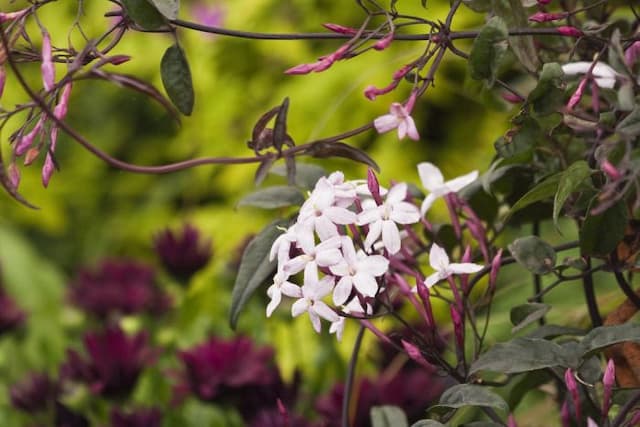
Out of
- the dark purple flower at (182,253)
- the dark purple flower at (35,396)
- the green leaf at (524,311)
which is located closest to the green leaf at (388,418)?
the green leaf at (524,311)

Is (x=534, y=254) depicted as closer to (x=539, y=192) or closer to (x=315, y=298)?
(x=539, y=192)

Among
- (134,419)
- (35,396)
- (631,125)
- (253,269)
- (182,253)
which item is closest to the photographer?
(631,125)

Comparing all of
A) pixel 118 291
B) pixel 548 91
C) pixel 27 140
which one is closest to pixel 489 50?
pixel 548 91

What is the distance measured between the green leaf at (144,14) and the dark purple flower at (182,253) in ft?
2.11

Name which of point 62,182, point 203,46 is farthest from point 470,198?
point 62,182

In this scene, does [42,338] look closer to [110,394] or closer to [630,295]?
[110,394]

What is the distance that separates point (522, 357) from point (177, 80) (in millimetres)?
247

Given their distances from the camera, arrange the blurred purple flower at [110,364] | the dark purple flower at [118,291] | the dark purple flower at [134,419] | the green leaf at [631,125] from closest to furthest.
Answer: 1. the green leaf at [631,125]
2. the dark purple flower at [134,419]
3. the blurred purple flower at [110,364]
4. the dark purple flower at [118,291]

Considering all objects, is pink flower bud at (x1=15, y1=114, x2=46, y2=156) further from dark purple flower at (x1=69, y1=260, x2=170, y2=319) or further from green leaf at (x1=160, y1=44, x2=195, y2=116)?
dark purple flower at (x1=69, y1=260, x2=170, y2=319)

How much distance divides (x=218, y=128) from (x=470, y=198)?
5.08 feet

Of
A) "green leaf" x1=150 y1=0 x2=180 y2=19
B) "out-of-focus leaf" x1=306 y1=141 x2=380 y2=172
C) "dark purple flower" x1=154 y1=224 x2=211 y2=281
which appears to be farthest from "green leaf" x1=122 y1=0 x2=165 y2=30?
"dark purple flower" x1=154 y1=224 x2=211 y2=281

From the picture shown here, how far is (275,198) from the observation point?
699 millimetres

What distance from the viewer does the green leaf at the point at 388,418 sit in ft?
2.12

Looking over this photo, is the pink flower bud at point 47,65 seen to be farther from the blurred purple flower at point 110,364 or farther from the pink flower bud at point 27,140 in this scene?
the blurred purple flower at point 110,364
